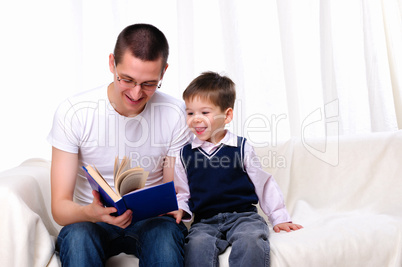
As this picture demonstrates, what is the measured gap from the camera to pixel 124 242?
60.6 inches

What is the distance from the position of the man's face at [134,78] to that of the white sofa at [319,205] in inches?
19.5

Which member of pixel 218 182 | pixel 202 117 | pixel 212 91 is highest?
pixel 212 91

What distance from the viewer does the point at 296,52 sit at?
2.91 meters

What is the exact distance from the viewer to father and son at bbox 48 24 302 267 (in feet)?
4.68

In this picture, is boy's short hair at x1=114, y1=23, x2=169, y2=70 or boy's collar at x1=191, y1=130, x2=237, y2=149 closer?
boy's short hair at x1=114, y1=23, x2=169, y2=70

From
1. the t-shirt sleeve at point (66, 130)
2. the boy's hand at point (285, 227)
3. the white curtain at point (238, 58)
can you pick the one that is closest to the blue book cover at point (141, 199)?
the t-shirt sleeve at point (66, 130)

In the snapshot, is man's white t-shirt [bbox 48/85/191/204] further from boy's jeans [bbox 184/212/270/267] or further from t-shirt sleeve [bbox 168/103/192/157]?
boy's jeans [bbox 184/212/270/267]

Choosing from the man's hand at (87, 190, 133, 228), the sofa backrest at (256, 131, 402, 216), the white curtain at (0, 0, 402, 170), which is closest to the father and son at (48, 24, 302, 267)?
the man's hand at (87, 190, 133, 228)

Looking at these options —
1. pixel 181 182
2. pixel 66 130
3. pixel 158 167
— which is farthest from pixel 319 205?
pixel 66 130

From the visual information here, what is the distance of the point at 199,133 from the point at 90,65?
122 cm

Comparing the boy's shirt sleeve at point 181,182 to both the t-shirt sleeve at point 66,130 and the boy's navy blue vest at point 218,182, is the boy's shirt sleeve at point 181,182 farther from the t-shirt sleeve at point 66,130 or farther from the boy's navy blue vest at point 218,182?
the t-shirt sleeve at point 66,130

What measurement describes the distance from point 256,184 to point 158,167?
0.41 m

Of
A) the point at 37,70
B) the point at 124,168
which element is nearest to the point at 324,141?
the point at 124,168

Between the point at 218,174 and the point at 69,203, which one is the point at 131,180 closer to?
the point at 69,203
